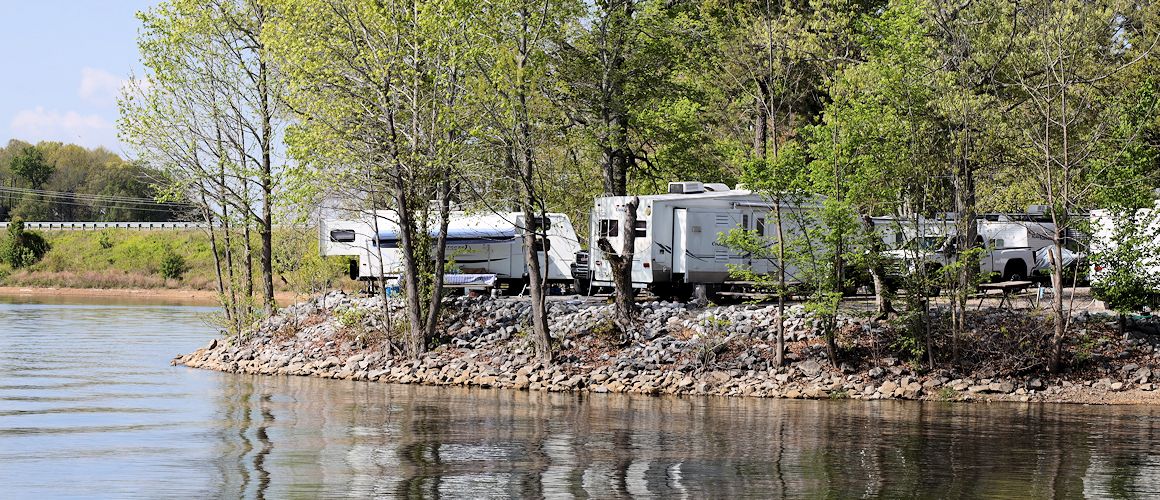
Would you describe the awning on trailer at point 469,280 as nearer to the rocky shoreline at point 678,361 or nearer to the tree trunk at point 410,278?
the rocky shoreline at point 678,361

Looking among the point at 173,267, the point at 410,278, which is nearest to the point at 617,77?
the point at 410,278

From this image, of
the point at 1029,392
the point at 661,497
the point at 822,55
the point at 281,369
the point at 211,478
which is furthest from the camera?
the point at 822,55

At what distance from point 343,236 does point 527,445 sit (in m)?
19.9

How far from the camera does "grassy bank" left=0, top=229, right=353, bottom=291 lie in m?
74.2

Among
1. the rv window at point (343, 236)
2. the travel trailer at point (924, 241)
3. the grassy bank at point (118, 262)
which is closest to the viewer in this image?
the travel trailer at point (924, 241)

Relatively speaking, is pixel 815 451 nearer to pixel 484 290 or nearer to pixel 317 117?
pixel 317 117

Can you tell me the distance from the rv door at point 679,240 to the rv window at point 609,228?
1338mm

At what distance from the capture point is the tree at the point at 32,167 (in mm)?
109500

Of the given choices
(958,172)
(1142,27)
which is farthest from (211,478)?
(1142,27)

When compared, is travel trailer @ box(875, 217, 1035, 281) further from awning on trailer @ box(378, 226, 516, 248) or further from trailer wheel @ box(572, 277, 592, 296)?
awning on trailer @ box(378, 226, 516, 248)

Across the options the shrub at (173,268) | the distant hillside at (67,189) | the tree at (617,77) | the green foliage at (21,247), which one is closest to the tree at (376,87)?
the tree at (617,77)

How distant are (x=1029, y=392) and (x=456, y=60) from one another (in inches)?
491

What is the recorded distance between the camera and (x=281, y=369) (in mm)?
27750

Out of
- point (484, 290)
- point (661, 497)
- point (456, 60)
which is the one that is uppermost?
point (456, 60)
